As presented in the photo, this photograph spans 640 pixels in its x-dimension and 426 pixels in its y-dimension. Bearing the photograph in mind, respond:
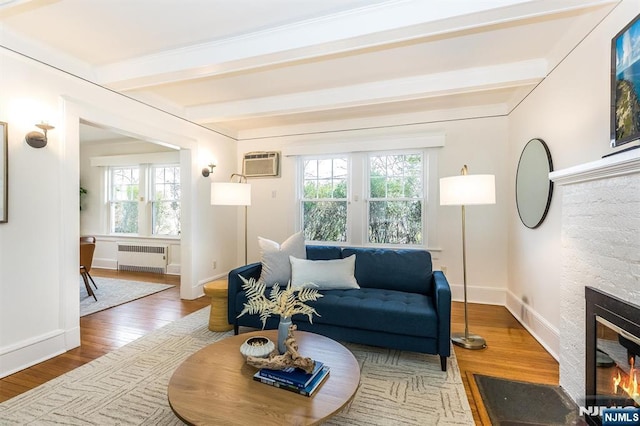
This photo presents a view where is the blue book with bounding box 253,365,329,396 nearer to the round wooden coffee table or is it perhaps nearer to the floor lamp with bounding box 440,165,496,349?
the round wooden coffee table

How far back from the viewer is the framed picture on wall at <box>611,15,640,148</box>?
1470 mm

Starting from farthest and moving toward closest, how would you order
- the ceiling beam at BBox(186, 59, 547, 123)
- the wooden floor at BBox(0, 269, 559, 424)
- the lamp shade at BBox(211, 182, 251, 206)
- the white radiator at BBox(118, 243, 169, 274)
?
the white radiator at BBox(118, 243, 169, 274)
the lamp shade at BBox(211, 182, 251, 206)
the ceiling beam at BBox(186, 59, 547, 123)
the wooden floor at BBox(0, 269, 559, 424)

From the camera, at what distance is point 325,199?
14.9 feet

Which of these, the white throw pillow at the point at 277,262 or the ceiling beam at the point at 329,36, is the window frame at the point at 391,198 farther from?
the ceiling beam at the point at 329,36

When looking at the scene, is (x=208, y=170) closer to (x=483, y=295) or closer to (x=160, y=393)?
(x=160, y=393)

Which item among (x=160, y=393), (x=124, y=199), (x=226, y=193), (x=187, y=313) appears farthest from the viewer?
(x=124, y=199)

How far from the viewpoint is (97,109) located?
2822mm

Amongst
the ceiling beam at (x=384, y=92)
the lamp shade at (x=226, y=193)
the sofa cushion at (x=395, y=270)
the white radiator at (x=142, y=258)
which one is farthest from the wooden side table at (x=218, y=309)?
the white radiator at (x=142, y=258)

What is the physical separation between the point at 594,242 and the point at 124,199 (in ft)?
22.9

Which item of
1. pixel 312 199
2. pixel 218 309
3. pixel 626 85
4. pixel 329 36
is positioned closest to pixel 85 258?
pixel 218 309

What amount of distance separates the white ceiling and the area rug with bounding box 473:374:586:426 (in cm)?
237

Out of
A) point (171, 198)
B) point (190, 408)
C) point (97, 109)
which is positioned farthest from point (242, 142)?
point (190, 408)

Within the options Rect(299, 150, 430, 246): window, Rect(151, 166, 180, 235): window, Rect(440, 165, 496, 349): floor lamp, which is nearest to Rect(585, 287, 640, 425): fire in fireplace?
Rect(440, 165, 496, 349): floor lamp
